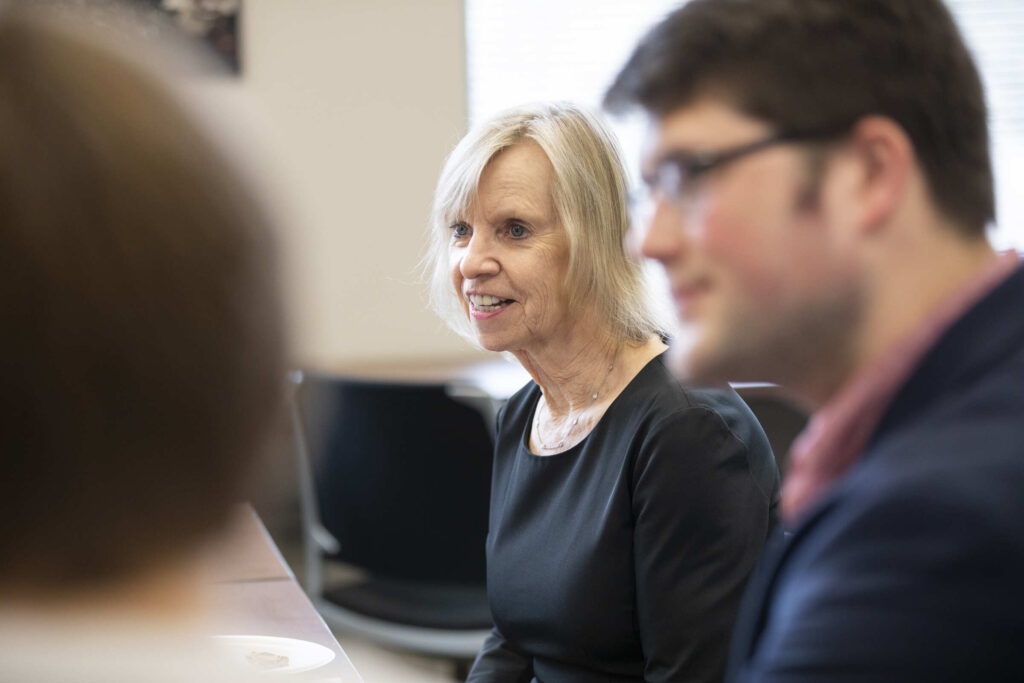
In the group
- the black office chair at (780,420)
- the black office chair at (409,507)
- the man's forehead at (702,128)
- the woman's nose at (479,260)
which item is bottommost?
the black office chair at (409,507)

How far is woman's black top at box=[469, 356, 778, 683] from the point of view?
1400mm

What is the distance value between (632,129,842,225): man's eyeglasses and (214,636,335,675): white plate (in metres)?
0.65

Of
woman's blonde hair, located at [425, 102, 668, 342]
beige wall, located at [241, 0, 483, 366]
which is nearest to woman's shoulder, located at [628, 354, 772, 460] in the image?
woman's blonde hair, located at [425, 102, 668, 342]

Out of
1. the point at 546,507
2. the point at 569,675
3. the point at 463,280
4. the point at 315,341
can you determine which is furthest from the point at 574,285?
the point at 315,341

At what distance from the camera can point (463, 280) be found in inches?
73.5

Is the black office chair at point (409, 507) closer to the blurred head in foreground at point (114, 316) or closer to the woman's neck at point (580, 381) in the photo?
the woman's neck at point (580, 381)

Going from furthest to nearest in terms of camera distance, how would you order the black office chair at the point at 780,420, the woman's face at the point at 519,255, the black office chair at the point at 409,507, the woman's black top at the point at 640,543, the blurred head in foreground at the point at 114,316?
the black office chair at the point at 409,507 → the black office chair at the point at 780,420 → the woman's face at the point at 519,255 → the woman's black top at the point at 640,543 → the blurred head in foreground at the point at 114,316

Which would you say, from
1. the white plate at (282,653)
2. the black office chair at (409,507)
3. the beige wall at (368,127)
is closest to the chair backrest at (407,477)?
the black office chair at (409,507)

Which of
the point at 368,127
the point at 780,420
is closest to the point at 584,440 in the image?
the point at 780,420

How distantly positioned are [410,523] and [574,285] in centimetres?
99

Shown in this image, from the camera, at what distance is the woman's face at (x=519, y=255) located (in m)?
1.76

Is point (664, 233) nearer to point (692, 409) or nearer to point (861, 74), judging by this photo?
point (861, 74)

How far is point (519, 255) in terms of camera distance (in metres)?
1.79

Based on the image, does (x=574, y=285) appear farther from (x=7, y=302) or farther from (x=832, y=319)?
(x=7, y=302)
